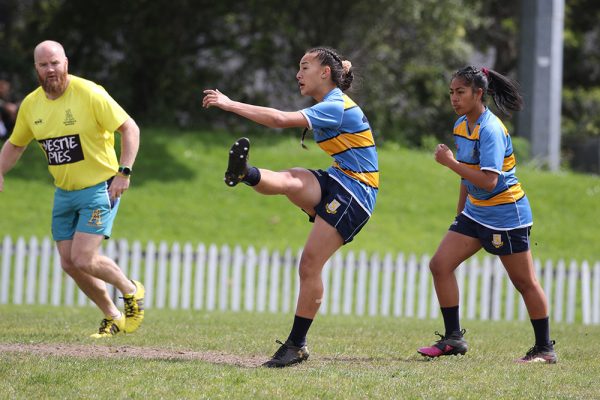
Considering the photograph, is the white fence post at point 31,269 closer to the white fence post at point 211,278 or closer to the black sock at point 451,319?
the white fence post at point 211,278

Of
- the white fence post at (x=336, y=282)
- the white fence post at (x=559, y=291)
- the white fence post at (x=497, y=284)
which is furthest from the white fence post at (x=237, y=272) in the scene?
the white fence post at (x=559, y=291)

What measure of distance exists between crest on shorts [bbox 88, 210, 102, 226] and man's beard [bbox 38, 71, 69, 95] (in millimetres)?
967

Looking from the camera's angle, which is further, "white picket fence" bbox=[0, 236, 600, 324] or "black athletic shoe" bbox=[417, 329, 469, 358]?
"white picket fence" bbox=[0, 236, 600, 324]

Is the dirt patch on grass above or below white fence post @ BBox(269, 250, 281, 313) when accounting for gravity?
below

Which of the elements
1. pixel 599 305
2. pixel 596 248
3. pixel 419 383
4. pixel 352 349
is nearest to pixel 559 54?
pixel 596 248

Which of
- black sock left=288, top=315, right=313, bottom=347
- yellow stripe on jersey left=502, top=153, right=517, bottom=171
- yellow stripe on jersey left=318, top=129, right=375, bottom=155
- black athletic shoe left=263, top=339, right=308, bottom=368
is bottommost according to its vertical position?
black athletic shoe left=263, top=339, right=308, bottom=368

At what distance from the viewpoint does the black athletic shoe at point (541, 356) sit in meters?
7.10

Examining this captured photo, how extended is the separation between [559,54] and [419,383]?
650 inches

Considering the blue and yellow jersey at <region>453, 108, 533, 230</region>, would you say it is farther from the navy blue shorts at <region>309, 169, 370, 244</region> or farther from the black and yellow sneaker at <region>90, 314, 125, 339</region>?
the black and yellow sneaker at <region>90, 314, 125, 339</region>

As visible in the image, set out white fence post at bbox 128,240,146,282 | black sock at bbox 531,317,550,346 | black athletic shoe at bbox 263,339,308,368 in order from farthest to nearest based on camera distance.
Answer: white fence post at bbox 128,240,146,282 < black sock at bbox 531,317,550,346 < black athletic shoe at bbox 263,339,308,368

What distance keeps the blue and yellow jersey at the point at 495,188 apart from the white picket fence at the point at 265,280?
666 cm

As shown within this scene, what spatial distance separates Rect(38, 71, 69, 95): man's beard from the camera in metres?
7.70

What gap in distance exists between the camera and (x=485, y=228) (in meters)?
7.03

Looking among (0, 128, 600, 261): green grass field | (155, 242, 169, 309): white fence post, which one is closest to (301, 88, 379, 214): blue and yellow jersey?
(155, 242, 169, 309): white fence post
